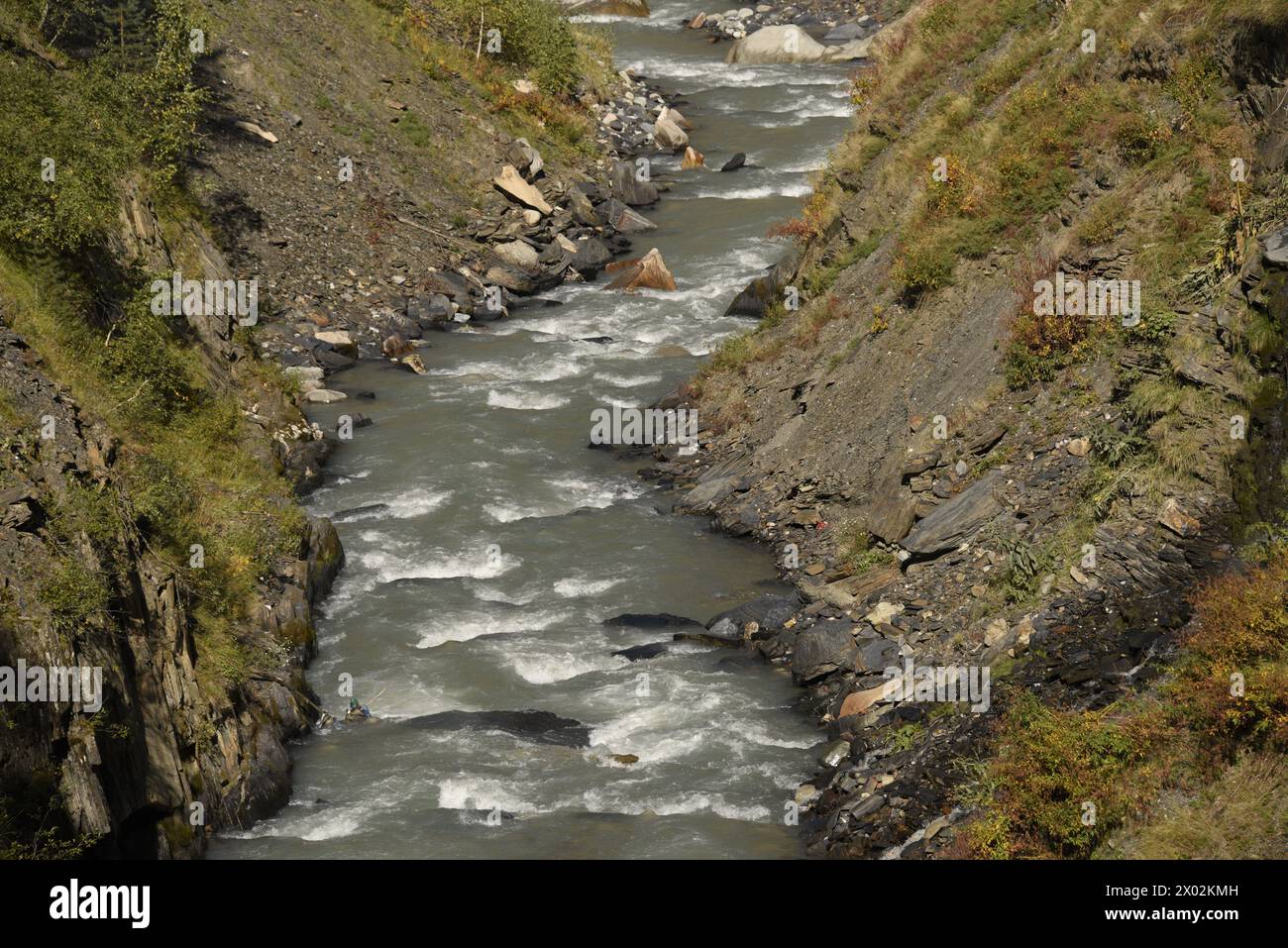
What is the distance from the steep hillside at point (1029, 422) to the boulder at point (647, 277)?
7.70 m

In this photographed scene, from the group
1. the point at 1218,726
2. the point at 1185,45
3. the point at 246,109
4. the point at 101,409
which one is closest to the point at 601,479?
the point at 101,409

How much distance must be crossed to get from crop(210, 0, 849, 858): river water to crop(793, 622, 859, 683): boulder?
0.46 m

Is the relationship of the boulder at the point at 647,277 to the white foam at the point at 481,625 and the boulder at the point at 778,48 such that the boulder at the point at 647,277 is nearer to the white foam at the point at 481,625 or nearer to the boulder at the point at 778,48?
the white foam at the point at 481,625

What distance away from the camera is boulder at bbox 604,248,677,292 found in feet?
128

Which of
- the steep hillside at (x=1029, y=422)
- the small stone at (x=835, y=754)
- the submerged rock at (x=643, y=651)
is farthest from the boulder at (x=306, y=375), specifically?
the small stone at (x=835, y=754)

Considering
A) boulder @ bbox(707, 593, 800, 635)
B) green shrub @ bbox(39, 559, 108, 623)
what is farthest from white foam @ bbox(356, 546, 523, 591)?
green shrub @ bbox(39, 559, 108, 623)

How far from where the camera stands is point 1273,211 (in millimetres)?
20125

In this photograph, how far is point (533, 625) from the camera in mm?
23734

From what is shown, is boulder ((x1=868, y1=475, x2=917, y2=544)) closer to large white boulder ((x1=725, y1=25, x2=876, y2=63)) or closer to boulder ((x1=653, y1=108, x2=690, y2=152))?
boulder ((x1=653, y1=108, x2=690, y2=152))

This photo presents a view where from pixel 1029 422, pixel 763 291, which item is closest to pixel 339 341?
pixel 763 291

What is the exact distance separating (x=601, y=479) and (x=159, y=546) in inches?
417

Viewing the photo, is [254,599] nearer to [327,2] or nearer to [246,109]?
[246,109]

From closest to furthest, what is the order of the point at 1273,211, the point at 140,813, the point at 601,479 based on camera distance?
the point at 140,813 → the point at 1273,211 → the point at 601,479

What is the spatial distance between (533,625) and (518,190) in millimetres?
23693
